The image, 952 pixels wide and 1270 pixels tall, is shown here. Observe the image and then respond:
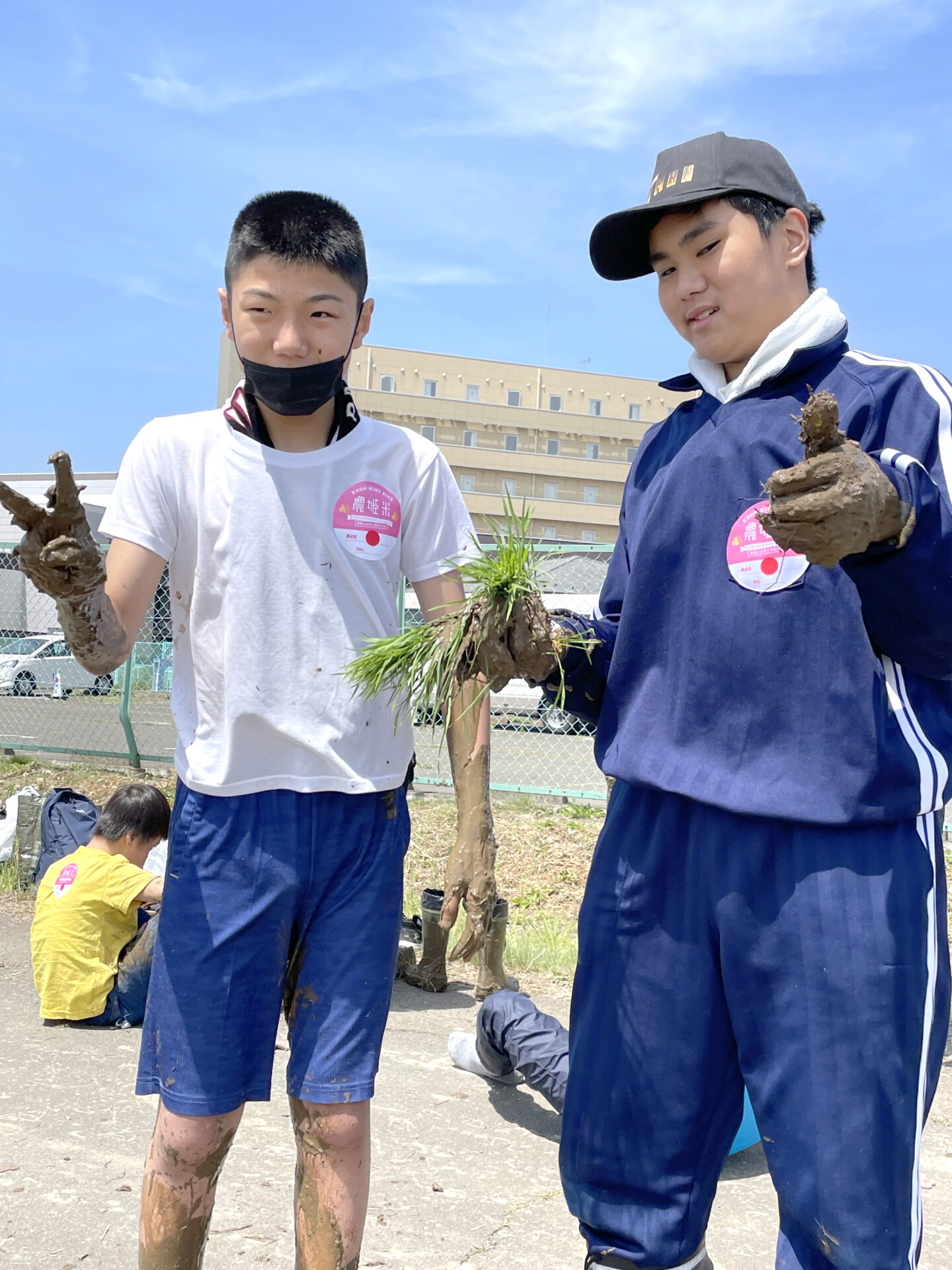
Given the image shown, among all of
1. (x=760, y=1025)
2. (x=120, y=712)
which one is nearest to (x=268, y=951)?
(x=760, y=1025)

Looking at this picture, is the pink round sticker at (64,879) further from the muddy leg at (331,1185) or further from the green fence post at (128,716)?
the green fence post at (128,716)

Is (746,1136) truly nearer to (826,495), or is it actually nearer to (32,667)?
(826,495)

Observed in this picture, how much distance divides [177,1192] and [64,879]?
2734 mm

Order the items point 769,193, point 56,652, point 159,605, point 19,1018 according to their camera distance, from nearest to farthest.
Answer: point 769,193 < point 19,1018 < point 159,605 < point 56,652

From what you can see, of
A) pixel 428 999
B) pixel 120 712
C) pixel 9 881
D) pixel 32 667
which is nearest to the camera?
pixel 428 999

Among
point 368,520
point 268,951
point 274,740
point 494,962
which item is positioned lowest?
point 494,962

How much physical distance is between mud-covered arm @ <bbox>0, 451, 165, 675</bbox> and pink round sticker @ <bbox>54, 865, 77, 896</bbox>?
2638 mm

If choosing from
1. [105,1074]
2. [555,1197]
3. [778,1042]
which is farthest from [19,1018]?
[778,1042]

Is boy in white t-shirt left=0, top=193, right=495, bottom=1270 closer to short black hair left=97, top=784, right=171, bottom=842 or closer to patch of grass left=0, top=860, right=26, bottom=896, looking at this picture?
short black hair left=97, top=784, right=171, bottom=842

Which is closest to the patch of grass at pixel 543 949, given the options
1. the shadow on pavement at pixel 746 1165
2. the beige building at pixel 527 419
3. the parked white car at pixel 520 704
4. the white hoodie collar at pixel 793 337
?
the shadow on pavement at pixel 746 1165

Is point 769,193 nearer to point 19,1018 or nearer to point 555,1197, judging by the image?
point 555,1197

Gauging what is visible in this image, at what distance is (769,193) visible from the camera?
205cm

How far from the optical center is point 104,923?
14.9ft

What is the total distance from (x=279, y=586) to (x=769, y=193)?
46.7 inches
